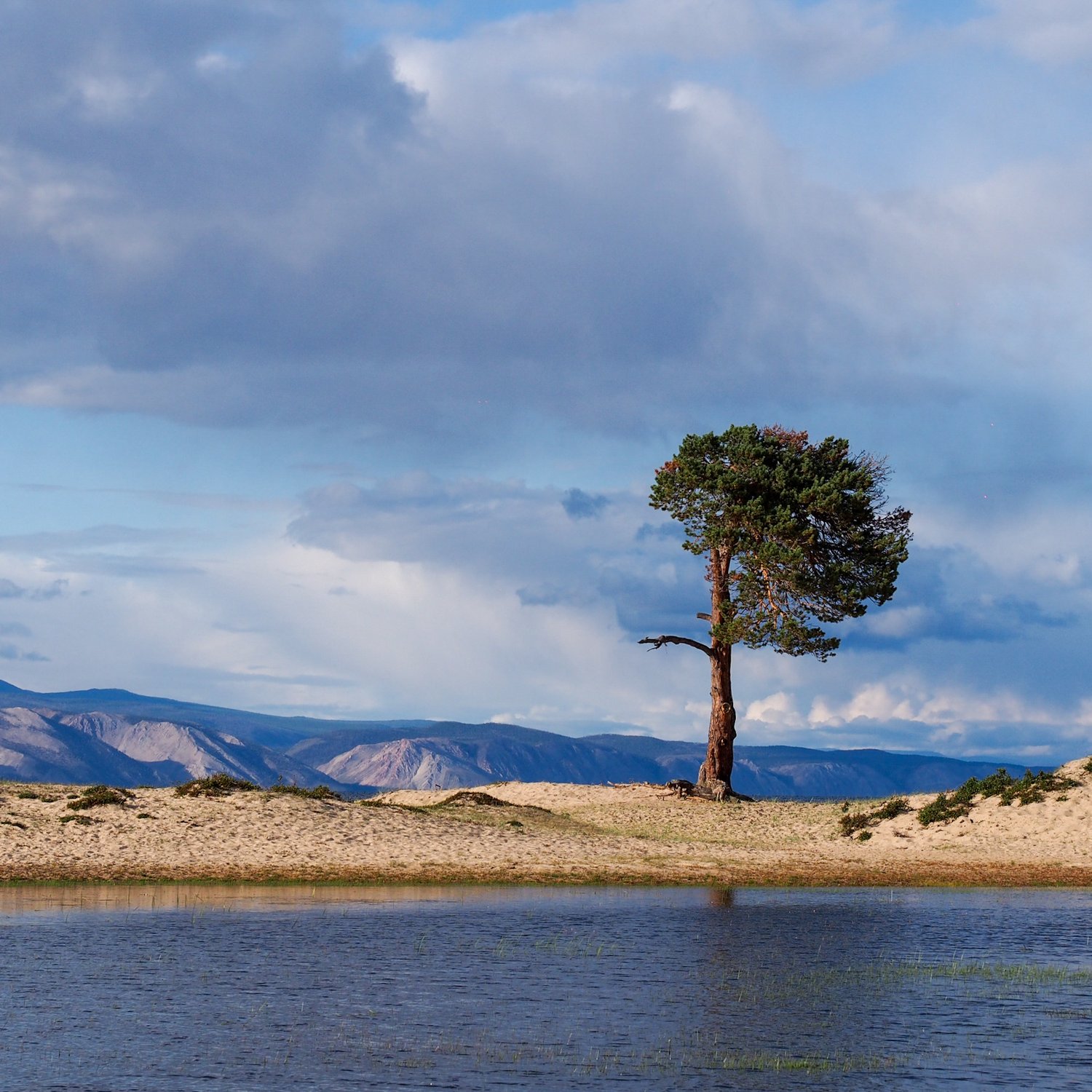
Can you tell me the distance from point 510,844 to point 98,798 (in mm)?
16414

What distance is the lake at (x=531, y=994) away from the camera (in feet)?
67.4

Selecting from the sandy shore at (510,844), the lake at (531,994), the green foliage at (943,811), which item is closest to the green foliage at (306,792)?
the sandy shore at (510,844)

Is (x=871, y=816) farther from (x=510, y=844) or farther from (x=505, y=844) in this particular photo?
(x=505, y=844)

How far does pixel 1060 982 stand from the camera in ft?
93.2

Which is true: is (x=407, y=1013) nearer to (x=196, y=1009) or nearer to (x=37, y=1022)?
(x=196, y=1009)

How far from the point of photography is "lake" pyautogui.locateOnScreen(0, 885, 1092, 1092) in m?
20.5

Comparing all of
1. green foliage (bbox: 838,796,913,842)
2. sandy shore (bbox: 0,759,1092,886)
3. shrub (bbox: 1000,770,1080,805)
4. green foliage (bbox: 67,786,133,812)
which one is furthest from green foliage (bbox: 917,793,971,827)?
green foliage (bbox: 67,786,133,812)

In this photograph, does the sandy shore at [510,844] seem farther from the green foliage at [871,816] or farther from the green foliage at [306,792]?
the green foliage at [306,792]

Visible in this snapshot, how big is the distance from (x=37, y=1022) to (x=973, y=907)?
29034mm

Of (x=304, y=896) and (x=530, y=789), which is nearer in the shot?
(x=304, y=896)

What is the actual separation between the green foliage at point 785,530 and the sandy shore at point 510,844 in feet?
32.6

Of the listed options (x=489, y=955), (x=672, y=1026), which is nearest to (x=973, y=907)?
(x=489, y=955)

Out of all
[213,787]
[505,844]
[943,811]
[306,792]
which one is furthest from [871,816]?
[213,787]

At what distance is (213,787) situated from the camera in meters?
57.5
